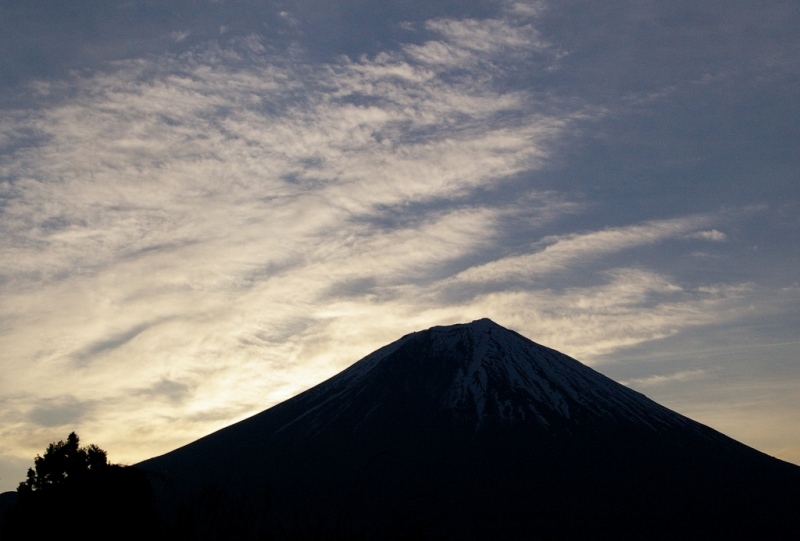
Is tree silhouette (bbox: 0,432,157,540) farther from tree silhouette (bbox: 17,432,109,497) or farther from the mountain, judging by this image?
the mountain

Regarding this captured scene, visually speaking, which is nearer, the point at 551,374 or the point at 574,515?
the point at 574,515

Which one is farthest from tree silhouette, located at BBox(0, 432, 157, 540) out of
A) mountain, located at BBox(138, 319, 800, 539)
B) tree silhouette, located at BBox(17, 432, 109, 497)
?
mountain, located at BBox(138, 319, 800, 539)

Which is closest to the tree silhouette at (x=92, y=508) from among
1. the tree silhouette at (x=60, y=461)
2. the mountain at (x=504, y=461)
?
Result: the tree silhouette at (x=60, y=461)

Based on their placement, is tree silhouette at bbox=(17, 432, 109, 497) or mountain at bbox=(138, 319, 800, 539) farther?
mountain at bbox=(138, 319, 800, 539)

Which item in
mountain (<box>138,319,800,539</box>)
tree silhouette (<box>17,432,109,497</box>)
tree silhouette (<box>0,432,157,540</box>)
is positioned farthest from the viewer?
mountain (<box>138,319,800,539</box>)

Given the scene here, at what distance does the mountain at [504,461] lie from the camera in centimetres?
13325

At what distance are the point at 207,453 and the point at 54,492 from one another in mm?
155673

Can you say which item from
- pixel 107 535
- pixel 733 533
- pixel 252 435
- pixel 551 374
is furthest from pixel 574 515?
pixel 107 535

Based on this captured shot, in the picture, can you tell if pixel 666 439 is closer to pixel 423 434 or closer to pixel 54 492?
pixel 423 434

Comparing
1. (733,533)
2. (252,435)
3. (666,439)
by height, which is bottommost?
(733,533)

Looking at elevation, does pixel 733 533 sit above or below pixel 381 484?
below

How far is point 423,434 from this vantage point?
171875 millimetres

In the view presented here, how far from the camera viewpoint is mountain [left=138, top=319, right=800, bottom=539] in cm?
13325

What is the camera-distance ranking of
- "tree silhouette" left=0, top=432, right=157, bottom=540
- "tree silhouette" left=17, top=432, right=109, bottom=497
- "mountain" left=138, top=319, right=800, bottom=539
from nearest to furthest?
"tree silhouette" left=0, top=432, right=157, bottom=540 < "tree silhouette" left=17, top=432, right=109, bottom=497 < "mountain" left=138, top=319, right=800, bottom=539
